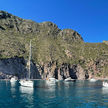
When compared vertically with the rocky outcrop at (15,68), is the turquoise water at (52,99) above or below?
below

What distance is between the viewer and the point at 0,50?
182750mm

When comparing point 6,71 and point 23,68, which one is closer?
point 6,71

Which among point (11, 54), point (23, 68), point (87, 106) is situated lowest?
point (87, 106)

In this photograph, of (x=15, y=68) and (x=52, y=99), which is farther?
(x=15, y=68)

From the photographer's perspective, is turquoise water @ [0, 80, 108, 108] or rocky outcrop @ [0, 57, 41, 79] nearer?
turquoise water @ [0, 80, 108, 108]

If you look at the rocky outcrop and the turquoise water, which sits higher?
the rocky outcrop

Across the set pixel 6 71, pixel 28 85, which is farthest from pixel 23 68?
pixel 28 85

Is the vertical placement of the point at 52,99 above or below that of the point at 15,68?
below

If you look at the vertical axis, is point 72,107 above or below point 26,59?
below

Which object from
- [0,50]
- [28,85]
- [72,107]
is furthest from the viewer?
[0,50]

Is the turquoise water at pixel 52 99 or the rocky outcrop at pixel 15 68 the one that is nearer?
the turquoise water at pixel 52 99

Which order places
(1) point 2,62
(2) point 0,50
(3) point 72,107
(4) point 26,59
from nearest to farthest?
1. (3) point 72,107
2. (1) point 2,62
3. (2) point 0,50
4. (4) point 26,59

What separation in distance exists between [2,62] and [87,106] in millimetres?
144558

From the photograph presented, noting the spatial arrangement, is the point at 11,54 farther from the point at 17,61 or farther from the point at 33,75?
the point at 33,75
